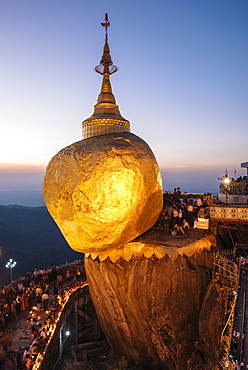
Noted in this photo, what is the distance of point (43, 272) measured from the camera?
1811 cm

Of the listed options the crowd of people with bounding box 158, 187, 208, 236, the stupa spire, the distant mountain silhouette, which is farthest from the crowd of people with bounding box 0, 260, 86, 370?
the distant mountain silhouette

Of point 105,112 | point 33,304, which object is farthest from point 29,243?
point 105,112

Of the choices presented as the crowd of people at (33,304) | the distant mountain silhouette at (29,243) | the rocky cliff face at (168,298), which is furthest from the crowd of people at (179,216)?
the distant mountain silhouette at (29,243)

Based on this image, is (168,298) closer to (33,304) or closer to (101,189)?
(101,189)

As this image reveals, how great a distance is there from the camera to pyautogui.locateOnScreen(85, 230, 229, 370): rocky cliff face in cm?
1139

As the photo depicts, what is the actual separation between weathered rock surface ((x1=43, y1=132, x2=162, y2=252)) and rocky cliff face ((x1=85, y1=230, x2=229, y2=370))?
172 centimetres

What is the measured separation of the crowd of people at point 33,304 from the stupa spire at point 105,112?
9862mm

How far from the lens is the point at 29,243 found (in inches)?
2498

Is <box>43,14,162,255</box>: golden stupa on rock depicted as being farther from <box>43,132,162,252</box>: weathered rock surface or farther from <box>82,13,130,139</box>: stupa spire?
<box>82,13,130,139</box>: stupa spire

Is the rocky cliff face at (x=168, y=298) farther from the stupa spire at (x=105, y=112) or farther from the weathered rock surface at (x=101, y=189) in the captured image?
the stupa spire at (x=105, y=112)

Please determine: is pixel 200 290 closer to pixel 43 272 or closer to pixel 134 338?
pixel 134 338

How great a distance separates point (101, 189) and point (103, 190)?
0.09m

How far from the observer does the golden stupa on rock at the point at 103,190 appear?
10.2m

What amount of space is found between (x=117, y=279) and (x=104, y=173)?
17.6 feet
